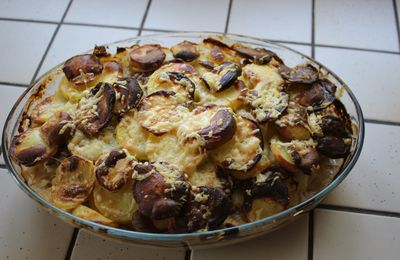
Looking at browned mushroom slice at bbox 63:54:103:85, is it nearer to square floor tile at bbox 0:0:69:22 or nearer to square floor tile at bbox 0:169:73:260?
square floor tile at bbox 0:169:73:260

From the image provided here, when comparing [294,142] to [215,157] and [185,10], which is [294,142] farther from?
[185,10]

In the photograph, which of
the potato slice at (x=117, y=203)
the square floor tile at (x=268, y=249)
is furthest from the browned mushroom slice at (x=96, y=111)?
the square floor tile at (x=268, y=249)

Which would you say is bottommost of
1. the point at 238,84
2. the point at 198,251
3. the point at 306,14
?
the point at 198,251

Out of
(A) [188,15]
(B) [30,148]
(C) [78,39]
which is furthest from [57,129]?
(A) [188,15]

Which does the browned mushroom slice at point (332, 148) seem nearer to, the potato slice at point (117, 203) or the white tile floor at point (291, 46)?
the white tile floor at point (291, 46)

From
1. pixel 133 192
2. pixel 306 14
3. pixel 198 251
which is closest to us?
pixel 133 192

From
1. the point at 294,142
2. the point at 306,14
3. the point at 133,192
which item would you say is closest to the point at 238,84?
the point at 294,142
